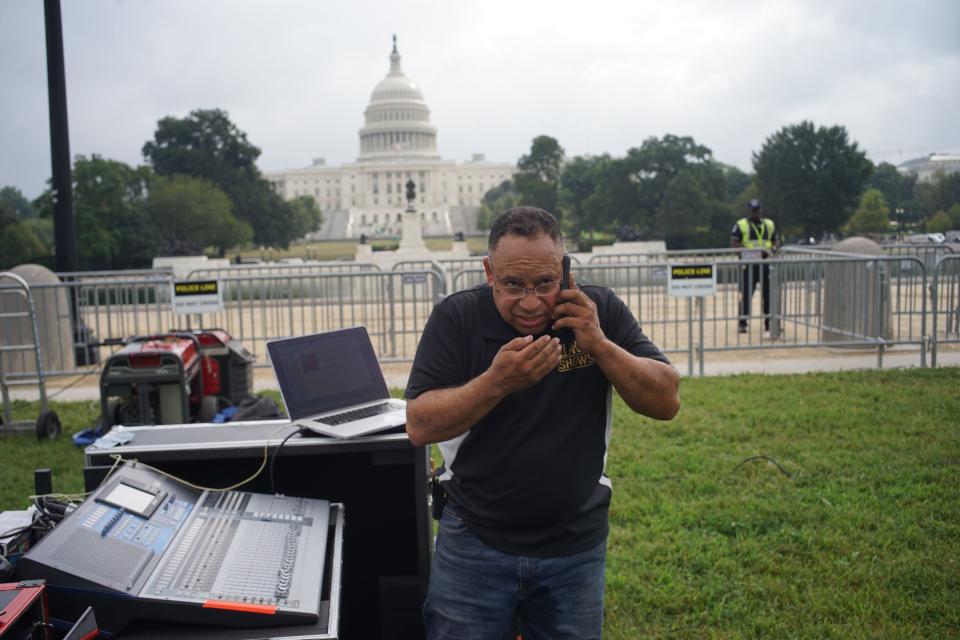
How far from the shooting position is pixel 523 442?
8.95 ft

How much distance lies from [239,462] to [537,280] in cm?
167

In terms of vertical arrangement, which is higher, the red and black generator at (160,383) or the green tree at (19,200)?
the green tree at (19,200)

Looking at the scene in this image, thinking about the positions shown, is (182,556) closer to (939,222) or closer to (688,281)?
(688,281)

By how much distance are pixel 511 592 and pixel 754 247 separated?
1274 centimetres

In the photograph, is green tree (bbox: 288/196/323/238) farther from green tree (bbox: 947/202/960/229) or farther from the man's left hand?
the man's left hand

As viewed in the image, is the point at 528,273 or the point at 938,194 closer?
the point at 528,273

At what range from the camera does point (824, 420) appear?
26.6 feet

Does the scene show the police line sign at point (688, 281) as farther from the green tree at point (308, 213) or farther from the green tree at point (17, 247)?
the green tree at point (308, 213)

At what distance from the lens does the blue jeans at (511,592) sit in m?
2.77

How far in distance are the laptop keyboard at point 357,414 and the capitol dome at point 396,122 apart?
131 metres

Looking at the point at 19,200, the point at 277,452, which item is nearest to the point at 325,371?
the point at 277,452

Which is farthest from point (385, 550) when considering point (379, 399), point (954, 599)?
point (954, 599)

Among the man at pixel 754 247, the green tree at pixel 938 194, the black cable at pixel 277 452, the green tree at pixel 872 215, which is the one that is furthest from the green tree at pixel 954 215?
the black cable at pixel 277 452

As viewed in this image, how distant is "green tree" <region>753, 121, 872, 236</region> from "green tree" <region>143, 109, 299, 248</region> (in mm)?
31874
